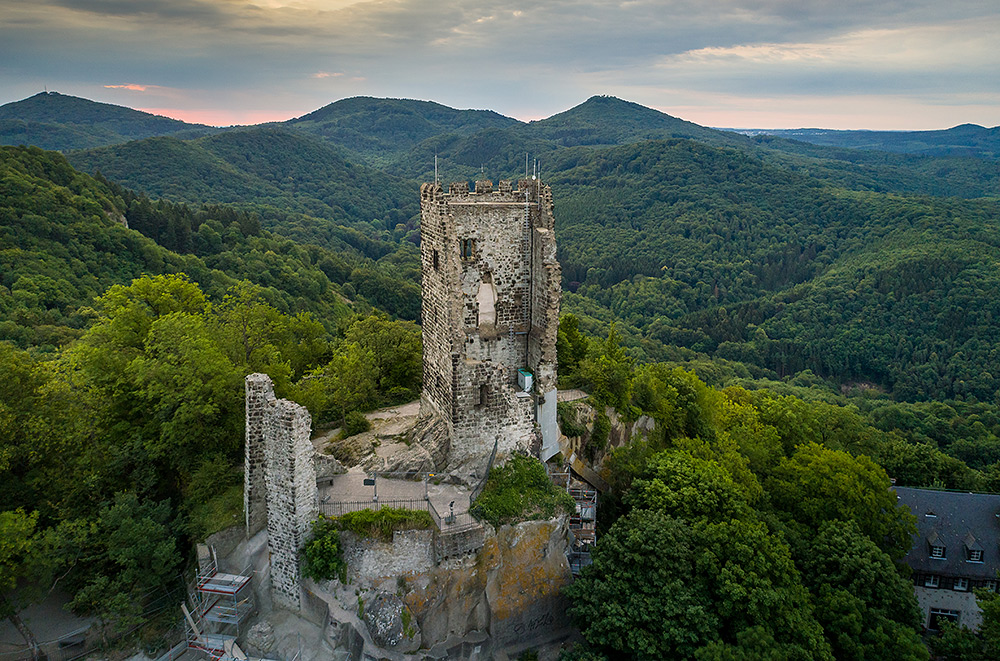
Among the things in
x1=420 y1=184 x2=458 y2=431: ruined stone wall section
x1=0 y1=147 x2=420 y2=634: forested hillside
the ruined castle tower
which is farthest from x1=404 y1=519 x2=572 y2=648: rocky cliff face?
x1=0 y1=147 x2=420 y2=634: forested hillside

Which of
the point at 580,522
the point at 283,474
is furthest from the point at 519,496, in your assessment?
the point at 283,474

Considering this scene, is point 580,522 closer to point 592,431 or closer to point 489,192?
point 592,431

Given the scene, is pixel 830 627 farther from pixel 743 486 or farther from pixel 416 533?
pixel 416 533

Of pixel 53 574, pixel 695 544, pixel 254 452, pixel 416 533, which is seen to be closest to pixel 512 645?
pixel 416 533

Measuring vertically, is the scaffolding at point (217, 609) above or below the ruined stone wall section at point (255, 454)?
below

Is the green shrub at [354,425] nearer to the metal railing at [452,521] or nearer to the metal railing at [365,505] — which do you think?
the metal railing at [365,505]

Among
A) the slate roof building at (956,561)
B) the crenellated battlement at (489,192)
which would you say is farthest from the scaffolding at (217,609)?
the slate roof building at (956,561)

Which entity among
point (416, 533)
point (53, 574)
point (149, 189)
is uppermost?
point (149, 189)
